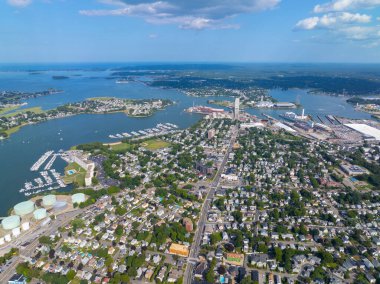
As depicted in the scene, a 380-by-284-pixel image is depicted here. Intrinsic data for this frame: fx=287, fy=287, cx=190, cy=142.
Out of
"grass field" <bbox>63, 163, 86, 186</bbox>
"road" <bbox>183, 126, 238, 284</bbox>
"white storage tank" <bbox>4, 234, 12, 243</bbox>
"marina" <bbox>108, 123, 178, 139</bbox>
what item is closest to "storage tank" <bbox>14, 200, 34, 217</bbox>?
"white storage tank" <bbox>4, 234, 12, 243</bbox>

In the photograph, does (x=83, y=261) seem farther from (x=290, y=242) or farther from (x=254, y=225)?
(x=290, y=242)

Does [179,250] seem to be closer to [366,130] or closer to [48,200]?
[48,200]

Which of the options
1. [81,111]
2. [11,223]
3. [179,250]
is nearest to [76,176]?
[11,223]

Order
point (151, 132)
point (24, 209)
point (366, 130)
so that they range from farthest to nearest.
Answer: point (151, 132) → point (366, 130) → point (24, 209)

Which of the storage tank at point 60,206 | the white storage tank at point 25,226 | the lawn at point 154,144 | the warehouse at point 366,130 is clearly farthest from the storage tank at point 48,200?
the warehouse at point 366,130

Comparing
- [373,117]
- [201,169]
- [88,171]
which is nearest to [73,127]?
[88,171]
